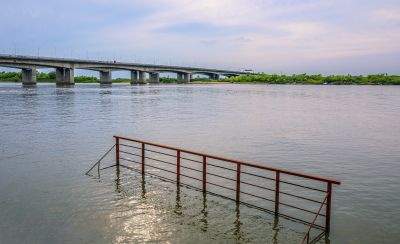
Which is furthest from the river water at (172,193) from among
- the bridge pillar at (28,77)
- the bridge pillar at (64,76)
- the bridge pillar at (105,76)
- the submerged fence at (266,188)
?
the bridge pillar at (105,76)

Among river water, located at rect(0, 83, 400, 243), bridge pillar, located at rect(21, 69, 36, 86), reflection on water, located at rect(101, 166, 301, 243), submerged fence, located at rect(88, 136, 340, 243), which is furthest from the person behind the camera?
bridge pillar, located at rect(21, 69, 36, 86)

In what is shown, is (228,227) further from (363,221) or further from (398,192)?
(398,192)

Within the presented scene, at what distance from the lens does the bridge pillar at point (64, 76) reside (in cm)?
15862

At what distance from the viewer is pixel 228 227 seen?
1390cm

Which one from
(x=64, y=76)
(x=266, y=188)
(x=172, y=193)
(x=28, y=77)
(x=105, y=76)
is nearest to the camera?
(x=266, y=188)

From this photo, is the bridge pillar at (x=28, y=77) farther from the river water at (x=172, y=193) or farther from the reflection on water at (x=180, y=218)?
the reflection on water at (x=180, y=218)

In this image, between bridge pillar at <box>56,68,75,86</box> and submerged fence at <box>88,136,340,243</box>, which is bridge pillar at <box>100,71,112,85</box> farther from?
submerged fence at <box>88,136,340,243</box>

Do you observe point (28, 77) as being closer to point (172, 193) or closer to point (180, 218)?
point (172, 193)

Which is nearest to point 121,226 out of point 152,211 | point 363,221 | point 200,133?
point 152,211

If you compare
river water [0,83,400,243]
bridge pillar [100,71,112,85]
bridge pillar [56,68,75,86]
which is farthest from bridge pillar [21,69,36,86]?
river water [0,83,400,243]

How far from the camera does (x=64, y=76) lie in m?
161

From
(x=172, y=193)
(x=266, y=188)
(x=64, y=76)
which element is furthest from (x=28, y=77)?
(x=266, y=188)

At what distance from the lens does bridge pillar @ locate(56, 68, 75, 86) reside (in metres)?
159

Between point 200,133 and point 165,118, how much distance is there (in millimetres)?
13928
